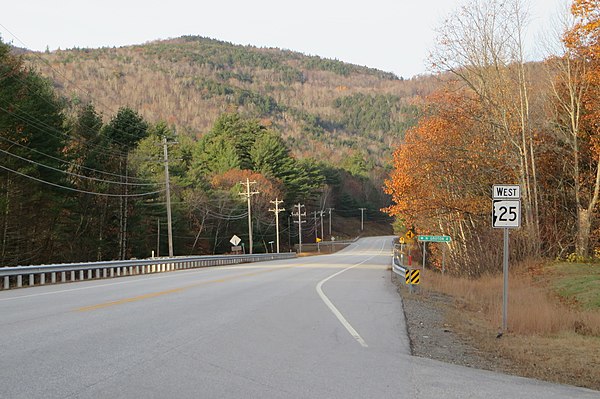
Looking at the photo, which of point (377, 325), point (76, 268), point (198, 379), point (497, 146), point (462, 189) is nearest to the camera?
point (198, 379)

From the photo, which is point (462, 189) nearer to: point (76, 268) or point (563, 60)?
point (563, 60)

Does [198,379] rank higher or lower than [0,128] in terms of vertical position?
lower

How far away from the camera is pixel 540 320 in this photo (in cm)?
1452

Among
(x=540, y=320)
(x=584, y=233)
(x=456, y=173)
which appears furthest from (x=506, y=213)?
(x=456, y=173)

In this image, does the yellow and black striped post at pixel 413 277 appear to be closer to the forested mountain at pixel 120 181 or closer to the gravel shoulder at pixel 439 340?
the gravel shoulder at pixel 439 340

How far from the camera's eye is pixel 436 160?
33562 mm

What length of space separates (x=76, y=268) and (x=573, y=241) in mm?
23692

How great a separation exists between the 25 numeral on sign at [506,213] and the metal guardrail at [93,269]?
1594 centimetres

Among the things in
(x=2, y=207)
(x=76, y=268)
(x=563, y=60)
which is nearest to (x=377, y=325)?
(x=76, y=268)

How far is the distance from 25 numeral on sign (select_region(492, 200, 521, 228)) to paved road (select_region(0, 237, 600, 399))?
3.02m

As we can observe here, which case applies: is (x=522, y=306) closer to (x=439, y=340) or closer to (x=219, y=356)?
(x=439, y=340)

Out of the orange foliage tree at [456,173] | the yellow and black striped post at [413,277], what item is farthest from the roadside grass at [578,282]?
the yellow and black striped post at [413,277]

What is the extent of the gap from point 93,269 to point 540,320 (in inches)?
805

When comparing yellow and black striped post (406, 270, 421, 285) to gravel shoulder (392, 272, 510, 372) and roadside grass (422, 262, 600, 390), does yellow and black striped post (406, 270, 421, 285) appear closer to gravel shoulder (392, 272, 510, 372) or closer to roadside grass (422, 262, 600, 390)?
roadside grass (422, 262, 600, 390)
